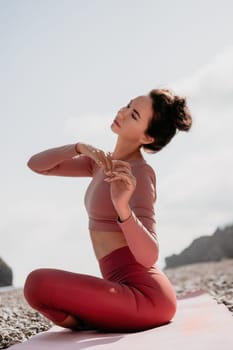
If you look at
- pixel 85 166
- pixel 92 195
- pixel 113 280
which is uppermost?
pixel 85 166

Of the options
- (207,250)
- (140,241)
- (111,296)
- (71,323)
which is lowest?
(71,323)

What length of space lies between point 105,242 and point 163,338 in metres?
0.98

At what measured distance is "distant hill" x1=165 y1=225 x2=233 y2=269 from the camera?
1316 inches

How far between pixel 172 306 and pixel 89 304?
0.70m

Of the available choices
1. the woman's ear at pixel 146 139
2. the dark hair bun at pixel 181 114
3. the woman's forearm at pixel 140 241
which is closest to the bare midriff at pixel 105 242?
the woman's forearm at pixel 140 241

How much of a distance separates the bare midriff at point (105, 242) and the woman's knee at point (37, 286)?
0.54 metres

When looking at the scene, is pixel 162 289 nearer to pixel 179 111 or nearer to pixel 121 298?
pixel 121 298

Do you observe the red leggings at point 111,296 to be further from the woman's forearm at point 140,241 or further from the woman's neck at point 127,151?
the woman's neck at point 127,151

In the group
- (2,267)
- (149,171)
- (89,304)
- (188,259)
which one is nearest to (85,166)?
(149,171)

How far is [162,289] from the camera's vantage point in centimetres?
397

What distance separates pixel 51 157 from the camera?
439 centimetres

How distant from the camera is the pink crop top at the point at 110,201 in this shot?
3658 millimetres

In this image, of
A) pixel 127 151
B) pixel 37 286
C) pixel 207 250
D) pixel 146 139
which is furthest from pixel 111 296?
pixel 207 250

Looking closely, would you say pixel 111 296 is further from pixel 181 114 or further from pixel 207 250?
pixel 207 250
